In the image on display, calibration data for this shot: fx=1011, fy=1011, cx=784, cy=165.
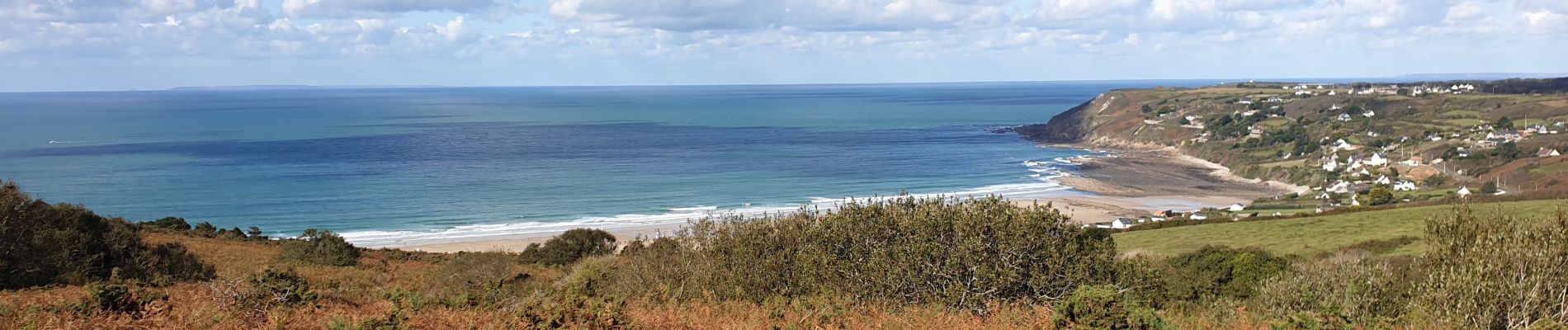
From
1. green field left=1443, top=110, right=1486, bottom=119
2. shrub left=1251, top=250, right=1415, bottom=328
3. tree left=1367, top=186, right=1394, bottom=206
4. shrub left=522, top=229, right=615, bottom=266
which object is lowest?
tree left=1367, top=186, right=1394, bottom=206

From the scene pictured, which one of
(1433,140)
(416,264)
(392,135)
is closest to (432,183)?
(416,264)

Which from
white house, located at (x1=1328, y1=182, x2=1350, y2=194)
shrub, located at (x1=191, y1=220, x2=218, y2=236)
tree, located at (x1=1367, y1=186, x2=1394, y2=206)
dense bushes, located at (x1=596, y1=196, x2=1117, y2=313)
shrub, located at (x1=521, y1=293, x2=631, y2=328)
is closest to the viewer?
shrub, located at (x1=521, y1=293, x2=631, y2=328)

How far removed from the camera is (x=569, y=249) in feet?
137

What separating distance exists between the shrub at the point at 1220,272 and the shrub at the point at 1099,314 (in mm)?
13716

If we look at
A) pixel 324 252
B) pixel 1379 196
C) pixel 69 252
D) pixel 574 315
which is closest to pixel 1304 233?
pixel 1379 196

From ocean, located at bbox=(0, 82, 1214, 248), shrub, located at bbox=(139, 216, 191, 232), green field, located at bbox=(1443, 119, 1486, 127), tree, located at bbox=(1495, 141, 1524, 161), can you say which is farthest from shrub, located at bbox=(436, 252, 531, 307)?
green field, located at bbox=(1443, 119, 1486, 127)

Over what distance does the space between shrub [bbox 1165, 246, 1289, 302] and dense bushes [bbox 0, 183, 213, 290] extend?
25.2 meters

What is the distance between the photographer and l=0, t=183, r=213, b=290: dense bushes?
1952 cm

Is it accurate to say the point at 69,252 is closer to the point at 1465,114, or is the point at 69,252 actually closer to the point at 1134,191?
the point at 1134,191

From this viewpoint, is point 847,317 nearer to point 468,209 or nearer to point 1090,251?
point 1090,251

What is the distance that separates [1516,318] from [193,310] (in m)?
19.7

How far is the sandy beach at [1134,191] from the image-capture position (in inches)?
2426

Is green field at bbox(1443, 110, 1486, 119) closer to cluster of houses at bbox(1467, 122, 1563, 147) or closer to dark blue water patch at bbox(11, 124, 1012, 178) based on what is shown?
cluster of houses at bbox(1467, 122, 1563, 147)

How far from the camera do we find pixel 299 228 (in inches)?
2511
